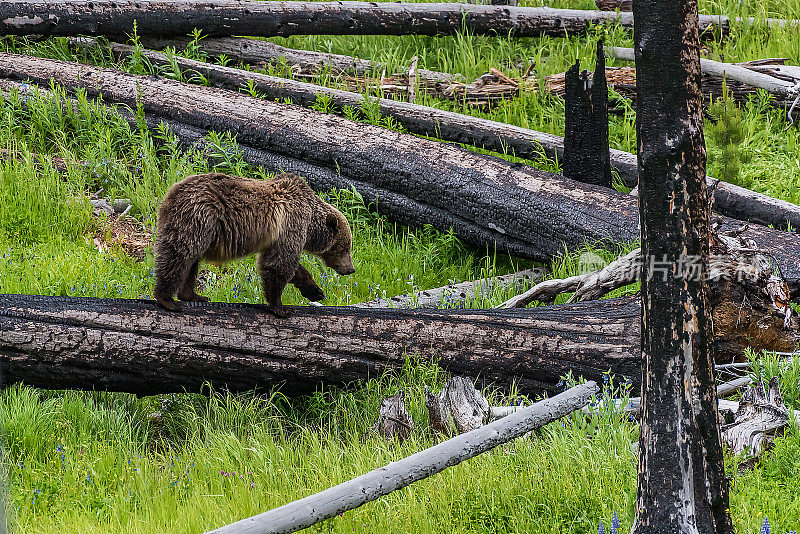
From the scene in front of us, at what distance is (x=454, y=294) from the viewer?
22.4 ft

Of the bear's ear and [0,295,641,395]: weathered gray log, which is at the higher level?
the bear's ear

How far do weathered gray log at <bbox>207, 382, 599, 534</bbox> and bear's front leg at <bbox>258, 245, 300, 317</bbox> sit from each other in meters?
1.81

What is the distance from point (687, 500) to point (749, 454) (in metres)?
1.16

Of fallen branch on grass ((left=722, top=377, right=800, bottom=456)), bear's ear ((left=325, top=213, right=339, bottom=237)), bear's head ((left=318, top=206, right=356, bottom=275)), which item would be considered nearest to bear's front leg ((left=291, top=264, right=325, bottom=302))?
bear's head ((left=318, top=206, right=356, bottom=275))

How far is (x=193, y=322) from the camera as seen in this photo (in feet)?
16.5

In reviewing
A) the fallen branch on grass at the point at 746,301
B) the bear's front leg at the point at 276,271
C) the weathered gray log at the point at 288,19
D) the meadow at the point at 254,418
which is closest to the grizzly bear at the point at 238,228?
the bear's front leg at the point at 276,271

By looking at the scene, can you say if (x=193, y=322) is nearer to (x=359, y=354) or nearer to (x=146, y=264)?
(x=359, y=354)

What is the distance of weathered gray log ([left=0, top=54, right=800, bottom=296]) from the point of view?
23.5ft

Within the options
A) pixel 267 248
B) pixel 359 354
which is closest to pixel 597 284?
pixel 359 354

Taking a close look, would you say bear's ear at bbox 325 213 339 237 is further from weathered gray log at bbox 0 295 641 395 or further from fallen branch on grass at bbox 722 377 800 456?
fallen branch on grass at bbox 722 377 800 456

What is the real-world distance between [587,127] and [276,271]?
3.87 metres

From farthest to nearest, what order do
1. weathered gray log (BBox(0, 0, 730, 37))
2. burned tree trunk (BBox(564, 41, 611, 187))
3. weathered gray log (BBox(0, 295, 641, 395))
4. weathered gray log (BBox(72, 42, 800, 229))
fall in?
1. weathered gray log (BBox(0, 0, 730, 37))
2. burned tree trunk (BBox(564, 41, 611, 187))
3. weathered gray log (BBox(72, 42, 800, 229))
4. weathered gray log (BBox(0, 295, 641, 395))

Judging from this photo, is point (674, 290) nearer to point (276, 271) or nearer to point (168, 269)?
point (276, 271)

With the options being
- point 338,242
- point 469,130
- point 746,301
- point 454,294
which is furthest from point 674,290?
point 469,130
